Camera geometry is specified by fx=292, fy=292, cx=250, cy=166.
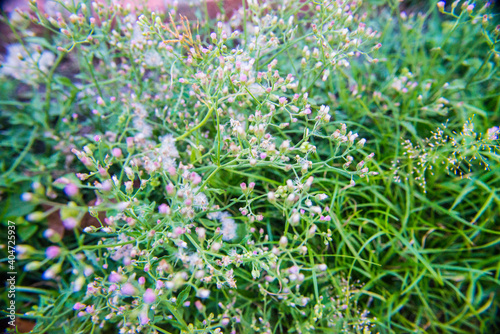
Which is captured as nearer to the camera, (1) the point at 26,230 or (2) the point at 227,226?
(2) the point at 227,226

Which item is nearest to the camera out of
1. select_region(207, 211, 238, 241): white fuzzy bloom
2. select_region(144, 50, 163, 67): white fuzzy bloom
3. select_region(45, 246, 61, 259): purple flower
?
select_region(45, 246, 61, 259): purple flower

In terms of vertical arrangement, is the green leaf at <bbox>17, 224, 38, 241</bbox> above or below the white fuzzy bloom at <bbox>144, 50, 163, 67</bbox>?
below

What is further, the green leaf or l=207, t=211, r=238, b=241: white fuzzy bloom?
the green leaf

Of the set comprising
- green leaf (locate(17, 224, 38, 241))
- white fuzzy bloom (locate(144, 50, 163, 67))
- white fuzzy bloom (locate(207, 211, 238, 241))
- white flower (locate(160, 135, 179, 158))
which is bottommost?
white fuzzy bloom (locate(207, 211, 238, 241))

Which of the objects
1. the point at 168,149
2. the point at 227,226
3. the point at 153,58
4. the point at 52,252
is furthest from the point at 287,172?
the point at 52,252

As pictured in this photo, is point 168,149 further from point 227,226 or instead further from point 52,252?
point 52,252

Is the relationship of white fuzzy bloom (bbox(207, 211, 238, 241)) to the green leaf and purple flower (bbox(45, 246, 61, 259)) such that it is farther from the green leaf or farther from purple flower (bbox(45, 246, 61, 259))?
the green leaf

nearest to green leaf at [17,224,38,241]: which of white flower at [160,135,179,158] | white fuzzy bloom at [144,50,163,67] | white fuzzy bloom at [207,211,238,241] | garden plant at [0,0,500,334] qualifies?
garden plant at [0,0,500,334]

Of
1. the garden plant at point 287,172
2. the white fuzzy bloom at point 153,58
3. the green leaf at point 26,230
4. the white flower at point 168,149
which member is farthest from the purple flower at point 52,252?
the white fuzzy bloom at point 153,58

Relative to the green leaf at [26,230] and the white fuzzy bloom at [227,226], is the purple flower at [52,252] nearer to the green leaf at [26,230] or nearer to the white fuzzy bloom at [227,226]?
the white fuzzy bloom at [227,226]

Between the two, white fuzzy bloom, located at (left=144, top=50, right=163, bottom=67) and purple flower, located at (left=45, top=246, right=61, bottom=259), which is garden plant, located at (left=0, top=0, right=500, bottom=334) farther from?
purple flower, located at (left=45, top=246, right=61, bottom=259)

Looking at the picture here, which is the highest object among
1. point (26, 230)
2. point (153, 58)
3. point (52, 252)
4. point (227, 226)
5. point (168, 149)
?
point (153, 58)

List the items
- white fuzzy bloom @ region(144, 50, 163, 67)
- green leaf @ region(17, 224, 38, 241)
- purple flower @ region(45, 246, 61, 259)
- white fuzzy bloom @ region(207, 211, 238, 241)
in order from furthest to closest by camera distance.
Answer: white fuzzy bloom @ region(144, 50, 163, 67) → green leaf @ region(17, 224, 38, 241) → white fuzzy bloom @ region(207, 211, 238, 241) → purple flower @ region(45, 246, 61, 259)
